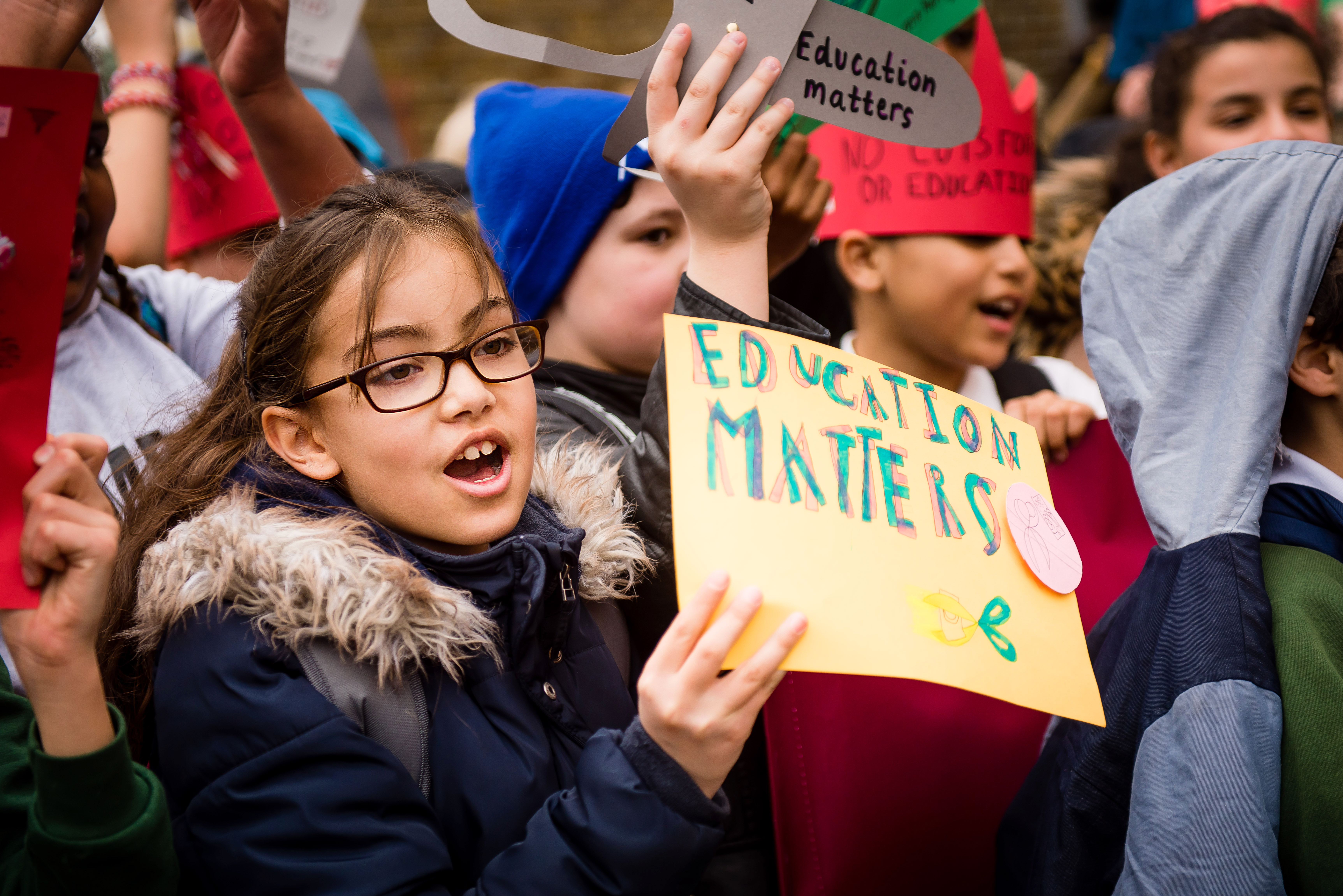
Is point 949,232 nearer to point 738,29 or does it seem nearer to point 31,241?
point 738,29

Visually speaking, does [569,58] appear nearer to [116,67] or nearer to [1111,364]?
[1111,364]

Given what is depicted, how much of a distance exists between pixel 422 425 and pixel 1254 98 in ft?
7.71

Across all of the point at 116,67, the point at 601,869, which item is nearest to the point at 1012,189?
the point at 601,869

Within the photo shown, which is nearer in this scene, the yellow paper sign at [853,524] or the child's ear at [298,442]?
the yellow paper sign at [853,524]

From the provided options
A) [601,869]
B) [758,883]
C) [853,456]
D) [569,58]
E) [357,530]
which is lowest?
[758,883]

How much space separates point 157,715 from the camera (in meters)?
1.17

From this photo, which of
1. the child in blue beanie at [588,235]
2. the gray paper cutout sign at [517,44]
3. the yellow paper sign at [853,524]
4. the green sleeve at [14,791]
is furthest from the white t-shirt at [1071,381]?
the green sleeve at [14,791]

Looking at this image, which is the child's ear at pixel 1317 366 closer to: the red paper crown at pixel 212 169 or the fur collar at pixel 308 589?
the fur collar at pixel 308 589

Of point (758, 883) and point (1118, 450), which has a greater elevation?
point (1118, 450)

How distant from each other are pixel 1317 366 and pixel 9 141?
1697mm

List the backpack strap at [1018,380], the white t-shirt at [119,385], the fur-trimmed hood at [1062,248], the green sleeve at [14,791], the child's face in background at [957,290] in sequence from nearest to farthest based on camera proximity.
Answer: the green sleeve at [14,791]
the white t-shirt at [119,385]
the child's face in background at [957,290]
the backpack strap at [1018,380]
the fur-trimmed hood at [1062,248]

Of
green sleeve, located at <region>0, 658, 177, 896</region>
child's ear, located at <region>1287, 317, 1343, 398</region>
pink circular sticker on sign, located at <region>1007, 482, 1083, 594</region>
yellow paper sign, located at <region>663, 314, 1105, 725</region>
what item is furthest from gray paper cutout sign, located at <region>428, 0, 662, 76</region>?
child's ear, located at <region>1287, 317, 1343, 398</region>

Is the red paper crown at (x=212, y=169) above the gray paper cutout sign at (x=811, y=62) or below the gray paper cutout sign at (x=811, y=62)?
below

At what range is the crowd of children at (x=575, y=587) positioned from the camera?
1079 mm
